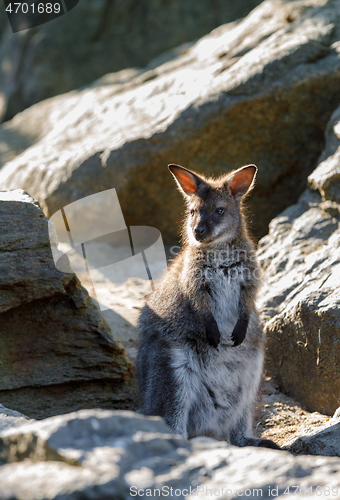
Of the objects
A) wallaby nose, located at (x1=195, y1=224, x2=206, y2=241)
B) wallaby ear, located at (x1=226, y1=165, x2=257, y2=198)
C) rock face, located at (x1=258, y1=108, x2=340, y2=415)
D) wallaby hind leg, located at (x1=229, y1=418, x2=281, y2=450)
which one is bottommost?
wallaby hind leg, located at (x1=229, y1=418, x2=281, y2=450)

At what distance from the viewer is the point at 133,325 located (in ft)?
17.9

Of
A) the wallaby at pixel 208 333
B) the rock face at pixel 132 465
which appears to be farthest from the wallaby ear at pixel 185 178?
the rock face at pixel 132 465

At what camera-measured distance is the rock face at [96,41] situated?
525 inches

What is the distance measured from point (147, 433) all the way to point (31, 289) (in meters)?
2.27

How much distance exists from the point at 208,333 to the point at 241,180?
1.33 metres

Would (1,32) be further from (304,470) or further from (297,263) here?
(304,470)

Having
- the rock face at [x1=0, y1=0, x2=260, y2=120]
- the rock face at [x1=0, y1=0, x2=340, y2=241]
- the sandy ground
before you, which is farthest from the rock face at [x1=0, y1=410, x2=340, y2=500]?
the rock face at [x1=0, y1=0, x2=260, y2=120]

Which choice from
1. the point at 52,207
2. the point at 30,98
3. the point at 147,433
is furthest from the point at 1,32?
the point at 147,433

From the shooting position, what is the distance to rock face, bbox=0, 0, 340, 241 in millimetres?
6336

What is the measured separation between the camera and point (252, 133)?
21.4 feet

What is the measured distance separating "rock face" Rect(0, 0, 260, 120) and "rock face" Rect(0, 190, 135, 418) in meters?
10.3

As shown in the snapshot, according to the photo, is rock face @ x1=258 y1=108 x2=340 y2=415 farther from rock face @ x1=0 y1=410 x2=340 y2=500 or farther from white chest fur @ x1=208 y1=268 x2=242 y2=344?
rock face @ x1=0 y1=410 x2=340 y2=500

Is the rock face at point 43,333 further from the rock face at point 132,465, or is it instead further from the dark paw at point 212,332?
the rock face at point 132,465

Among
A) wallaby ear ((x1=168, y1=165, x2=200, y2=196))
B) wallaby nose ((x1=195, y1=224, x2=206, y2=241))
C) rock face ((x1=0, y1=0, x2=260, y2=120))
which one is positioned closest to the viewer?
wallaby nose ((x1=195, y1=224, x2=206, y2=241))
